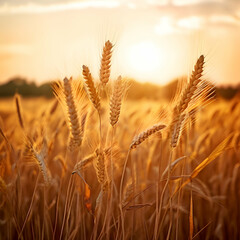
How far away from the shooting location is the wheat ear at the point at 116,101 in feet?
4.07

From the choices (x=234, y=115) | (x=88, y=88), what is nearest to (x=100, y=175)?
(x=88, y=88)

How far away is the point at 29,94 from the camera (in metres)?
24.0

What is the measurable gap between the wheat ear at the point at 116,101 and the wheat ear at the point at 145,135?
0.33ft

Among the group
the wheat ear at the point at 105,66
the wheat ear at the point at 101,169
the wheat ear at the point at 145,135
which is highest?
the wheat ear at the point at 105,66

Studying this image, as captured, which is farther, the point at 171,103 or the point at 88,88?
the point at 171,103

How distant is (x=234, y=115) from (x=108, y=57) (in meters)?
2.56

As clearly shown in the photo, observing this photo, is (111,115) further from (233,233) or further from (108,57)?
(233,233)

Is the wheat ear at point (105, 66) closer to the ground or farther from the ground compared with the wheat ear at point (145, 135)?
farther from the ground

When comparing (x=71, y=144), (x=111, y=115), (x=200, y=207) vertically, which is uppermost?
(x=111, y=115)

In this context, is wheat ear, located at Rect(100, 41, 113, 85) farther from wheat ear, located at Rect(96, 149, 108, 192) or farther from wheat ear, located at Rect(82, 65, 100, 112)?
wheat ear, located at Rect(96, 149, 108, 192)

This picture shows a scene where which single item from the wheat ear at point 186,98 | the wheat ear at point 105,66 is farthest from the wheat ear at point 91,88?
the wheat ear at point 186,98

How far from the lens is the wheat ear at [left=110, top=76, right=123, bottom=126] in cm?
124

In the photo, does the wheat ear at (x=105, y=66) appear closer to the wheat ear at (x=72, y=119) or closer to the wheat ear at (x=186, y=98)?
the wheat ear at (x=72, y=119)

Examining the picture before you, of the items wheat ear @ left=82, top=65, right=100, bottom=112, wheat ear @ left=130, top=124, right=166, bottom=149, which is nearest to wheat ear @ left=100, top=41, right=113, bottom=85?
wheat ear @ left=82, top=65, right=100, bottom=112
